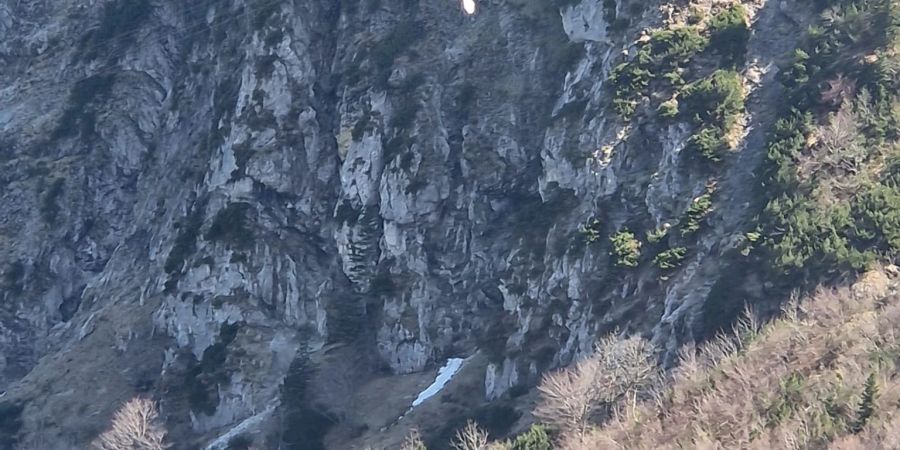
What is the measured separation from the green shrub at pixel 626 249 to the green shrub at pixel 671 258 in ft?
5.60

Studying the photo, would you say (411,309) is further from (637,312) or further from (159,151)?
(159,151)

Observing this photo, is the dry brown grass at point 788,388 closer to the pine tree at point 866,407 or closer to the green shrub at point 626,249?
the pine tree at point 866,407

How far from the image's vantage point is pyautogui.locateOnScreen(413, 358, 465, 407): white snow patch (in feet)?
217

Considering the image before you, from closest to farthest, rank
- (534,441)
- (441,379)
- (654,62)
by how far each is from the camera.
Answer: (534,441) < (654,62) < (441,379)

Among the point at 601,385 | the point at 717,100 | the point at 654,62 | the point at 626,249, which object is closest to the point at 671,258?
the point at 626,249

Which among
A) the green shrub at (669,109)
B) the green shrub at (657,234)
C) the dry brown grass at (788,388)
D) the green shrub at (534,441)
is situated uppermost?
the green shrub at (669,109)

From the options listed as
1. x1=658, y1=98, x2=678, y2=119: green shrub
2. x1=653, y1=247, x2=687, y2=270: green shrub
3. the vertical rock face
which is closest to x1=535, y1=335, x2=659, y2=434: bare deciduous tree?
the vertical rock face

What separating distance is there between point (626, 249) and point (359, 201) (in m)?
23.4

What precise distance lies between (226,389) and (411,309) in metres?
12.7

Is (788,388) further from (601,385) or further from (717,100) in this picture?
(717,100)

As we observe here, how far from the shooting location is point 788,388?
40.0 meters

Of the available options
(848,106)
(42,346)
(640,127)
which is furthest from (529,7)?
(42,346)

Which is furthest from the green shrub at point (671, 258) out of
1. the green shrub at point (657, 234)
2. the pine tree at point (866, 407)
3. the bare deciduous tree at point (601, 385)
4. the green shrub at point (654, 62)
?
the pine tree at point (866, 407)

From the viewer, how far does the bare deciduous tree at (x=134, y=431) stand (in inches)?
2621
